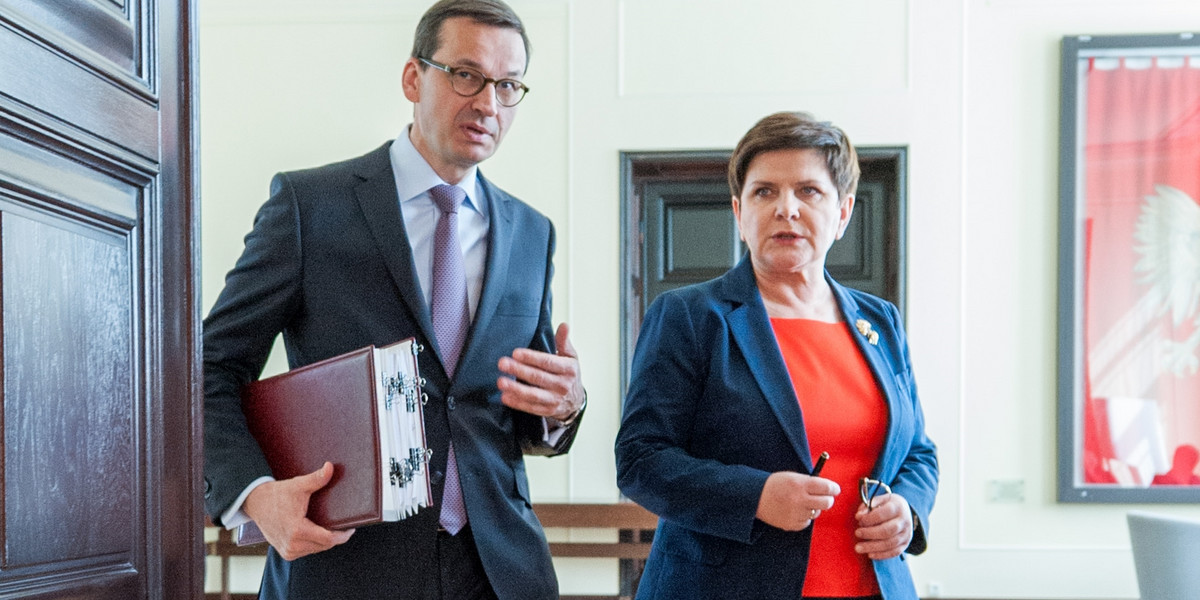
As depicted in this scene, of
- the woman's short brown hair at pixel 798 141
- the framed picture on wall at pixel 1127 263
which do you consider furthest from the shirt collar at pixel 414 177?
the framed picture on wall at pixel 1127 263

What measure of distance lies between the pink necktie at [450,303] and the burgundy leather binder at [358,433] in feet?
0.70

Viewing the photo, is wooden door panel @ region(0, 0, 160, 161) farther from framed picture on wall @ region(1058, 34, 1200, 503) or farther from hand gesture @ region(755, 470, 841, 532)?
framed picture on wall @ region(1058, 34, 1200, 503)

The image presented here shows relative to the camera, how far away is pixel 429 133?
1477 mm

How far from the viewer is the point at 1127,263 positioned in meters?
4.93

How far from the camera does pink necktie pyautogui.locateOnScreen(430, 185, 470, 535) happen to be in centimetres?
136

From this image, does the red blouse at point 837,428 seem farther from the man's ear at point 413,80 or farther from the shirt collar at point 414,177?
the man's ear at point 413,80

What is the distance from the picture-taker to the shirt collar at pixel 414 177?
1.46 m

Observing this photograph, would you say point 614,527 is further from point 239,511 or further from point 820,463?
point 239,511

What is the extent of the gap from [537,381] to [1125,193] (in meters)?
4.53

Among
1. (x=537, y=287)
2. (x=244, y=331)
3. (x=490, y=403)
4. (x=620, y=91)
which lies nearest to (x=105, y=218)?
(x=244, y=331)

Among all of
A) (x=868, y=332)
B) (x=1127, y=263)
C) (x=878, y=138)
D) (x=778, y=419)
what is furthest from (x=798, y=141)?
(x=1127, y=263)

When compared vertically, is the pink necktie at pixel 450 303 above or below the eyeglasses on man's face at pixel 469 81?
below

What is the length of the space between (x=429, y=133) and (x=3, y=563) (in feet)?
3.00

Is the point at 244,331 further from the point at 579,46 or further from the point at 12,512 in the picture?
the point at 579,46
